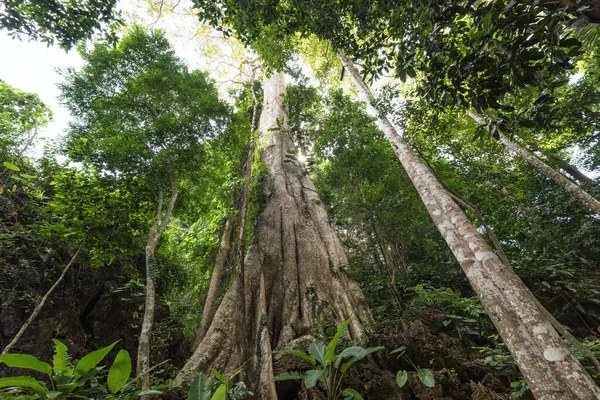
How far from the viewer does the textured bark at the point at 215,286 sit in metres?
4.43

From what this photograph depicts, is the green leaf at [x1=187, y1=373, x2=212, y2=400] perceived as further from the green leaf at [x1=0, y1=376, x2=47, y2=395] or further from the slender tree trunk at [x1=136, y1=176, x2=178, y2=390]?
the slender tree trunk at [x1=136, y1=176, x2=178, y2=390]

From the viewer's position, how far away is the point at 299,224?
5930mm

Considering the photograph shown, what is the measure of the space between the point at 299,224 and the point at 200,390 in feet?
13.3

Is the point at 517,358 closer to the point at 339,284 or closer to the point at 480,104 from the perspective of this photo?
the point at 480,104

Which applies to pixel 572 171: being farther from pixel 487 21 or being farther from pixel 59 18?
pixel 59 18

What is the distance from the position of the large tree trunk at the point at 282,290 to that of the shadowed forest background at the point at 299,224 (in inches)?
→ 1.5

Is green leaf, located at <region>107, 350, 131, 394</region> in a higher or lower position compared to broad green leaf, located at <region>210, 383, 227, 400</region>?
higher

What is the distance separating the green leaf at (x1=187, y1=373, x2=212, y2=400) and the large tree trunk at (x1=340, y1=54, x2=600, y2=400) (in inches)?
93.0

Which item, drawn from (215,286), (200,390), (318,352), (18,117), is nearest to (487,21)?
(318,352)

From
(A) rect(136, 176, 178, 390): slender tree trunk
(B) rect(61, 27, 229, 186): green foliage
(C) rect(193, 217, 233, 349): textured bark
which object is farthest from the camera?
(B) rect(61, 27, 229, 186): green foliage

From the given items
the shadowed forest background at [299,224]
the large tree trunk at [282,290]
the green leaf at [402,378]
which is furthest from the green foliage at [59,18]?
the green leaf at [402,378]

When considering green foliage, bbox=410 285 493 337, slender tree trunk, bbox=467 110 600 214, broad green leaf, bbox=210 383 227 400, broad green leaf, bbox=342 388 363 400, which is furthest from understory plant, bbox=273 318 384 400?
slender tree trunk, bbox=467 110 600 214

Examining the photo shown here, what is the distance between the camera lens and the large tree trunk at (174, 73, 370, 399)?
11.8ft

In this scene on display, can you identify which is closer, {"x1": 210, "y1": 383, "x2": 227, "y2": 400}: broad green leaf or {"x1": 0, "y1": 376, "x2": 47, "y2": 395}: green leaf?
{"x1": 0, "y1": 376, "x2": 47, "y2": 395}: green leaf
